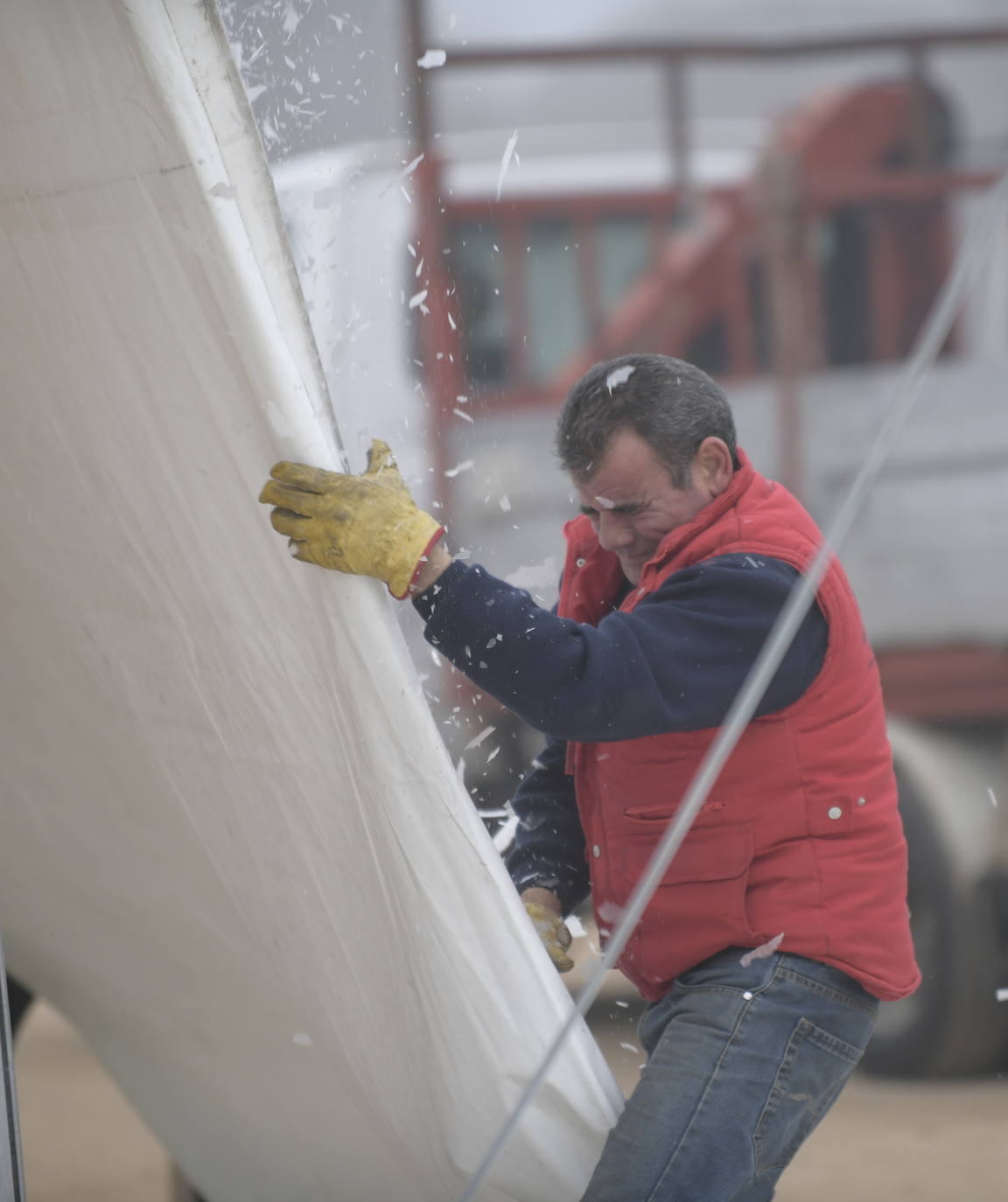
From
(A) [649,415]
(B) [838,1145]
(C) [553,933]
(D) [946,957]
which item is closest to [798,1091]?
(C) [553,933]

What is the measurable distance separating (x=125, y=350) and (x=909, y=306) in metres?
3.36

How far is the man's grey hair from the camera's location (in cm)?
161

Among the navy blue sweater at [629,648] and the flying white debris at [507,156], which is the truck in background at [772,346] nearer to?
the flying white debris at [507,156]

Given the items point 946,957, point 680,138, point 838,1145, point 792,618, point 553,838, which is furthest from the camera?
point 680,138

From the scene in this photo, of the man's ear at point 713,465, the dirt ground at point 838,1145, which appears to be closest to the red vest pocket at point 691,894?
the man's ear at point 713,465

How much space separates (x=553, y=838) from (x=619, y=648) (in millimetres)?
521

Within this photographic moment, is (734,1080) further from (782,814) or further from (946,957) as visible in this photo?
(946,957)

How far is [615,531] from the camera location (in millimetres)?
1656

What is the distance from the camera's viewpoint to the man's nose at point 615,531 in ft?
5.41

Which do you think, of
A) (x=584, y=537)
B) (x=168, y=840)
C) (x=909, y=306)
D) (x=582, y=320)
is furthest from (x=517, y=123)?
(x=168, y=840)

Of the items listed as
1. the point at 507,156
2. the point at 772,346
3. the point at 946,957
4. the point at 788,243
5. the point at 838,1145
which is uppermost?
the point at 507,156

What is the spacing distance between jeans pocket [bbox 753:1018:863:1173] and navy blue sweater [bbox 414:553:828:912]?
0.35m

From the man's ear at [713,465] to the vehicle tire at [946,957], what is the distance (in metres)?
2.43

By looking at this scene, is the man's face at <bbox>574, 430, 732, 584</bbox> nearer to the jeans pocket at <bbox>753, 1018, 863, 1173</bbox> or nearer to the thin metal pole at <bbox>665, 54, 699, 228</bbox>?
the jeans pocket at <bbox>753, 1018, 863, 1173</bbox>
